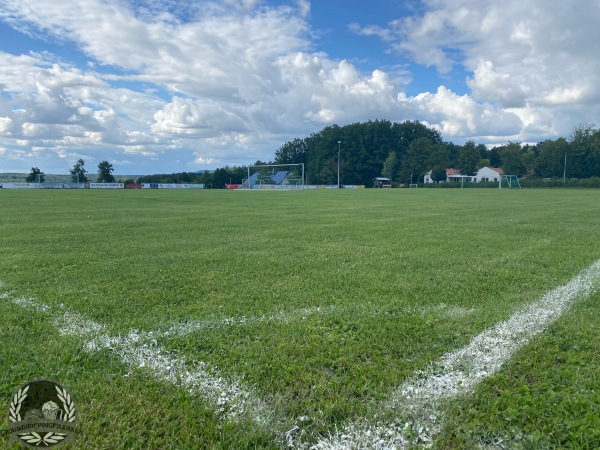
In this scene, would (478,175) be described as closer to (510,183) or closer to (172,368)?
(510,183)

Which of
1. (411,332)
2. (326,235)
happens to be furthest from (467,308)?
(326,235)

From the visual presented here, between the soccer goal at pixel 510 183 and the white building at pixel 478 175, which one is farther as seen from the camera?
the white building at pixel 478 175


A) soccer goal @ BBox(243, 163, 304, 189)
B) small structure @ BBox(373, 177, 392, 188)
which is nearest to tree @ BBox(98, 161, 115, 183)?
soccer goal @ BBox(243, 163, 304, 189)

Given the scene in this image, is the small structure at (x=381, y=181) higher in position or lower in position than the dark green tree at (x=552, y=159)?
lower

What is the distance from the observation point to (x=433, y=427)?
81.0 inches

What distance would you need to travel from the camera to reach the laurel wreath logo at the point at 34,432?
1.90 m

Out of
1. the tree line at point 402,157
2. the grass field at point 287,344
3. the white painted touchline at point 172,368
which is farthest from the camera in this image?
the tree line at point 402,157

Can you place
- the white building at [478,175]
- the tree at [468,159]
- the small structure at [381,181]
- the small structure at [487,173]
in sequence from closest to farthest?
the tree at [468,159]
the small structure at [487,173]
the white building at [478,175]
the small structure at [381,181]

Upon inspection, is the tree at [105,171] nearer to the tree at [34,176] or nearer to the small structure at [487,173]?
the tree at [34,176]

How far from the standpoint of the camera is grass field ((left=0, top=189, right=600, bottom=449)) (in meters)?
2.03

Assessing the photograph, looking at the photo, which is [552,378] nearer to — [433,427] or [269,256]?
[433,427]

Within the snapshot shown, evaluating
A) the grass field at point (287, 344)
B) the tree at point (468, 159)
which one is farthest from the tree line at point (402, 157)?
the grass field at point (287, 344)

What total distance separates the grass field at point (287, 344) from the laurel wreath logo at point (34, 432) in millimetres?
65

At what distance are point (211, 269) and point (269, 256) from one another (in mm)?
1132
